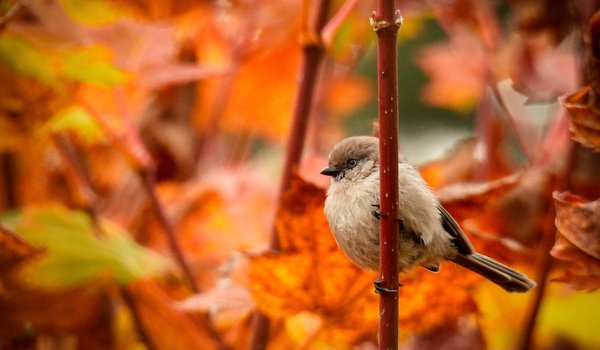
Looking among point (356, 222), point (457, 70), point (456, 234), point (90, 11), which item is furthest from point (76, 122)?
point (457, 70)

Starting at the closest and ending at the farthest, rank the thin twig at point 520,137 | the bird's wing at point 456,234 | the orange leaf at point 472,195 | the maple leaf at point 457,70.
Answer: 1. the orange leaf at point 472,195
2. the bird's wing at point 456,234
3. the thin twig at point 520,137
4. the maple leaf at point 457,70

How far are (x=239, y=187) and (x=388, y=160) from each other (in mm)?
838

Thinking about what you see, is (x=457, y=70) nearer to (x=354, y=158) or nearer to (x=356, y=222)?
(x=354, y=158)

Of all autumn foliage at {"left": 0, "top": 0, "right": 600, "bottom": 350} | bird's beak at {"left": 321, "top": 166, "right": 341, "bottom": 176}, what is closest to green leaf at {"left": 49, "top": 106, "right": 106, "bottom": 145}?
autumn foliage at {"left": 0, "top": 0, "right": 600, "bottom": 350}

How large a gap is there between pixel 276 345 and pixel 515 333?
0.39m

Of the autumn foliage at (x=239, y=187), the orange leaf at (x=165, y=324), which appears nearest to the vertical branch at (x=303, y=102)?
the autumn foliage at (x=239, y=187)

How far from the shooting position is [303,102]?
110 centimetres

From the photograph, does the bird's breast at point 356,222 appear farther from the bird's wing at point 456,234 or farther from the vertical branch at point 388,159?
the vertical branch at point 388,159

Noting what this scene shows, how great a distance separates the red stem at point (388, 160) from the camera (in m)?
0.74

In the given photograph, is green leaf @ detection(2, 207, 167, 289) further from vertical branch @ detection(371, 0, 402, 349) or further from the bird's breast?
vertical branch @ detection(371, 0, 402, 349)

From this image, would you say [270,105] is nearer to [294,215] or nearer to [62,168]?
[62,168]

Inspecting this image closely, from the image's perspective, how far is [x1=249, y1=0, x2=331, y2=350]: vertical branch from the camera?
3.59 feet

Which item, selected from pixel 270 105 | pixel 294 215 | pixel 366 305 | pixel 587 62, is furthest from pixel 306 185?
pixel 270 105

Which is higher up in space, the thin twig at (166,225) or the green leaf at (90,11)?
the green leaf at (90,11)
